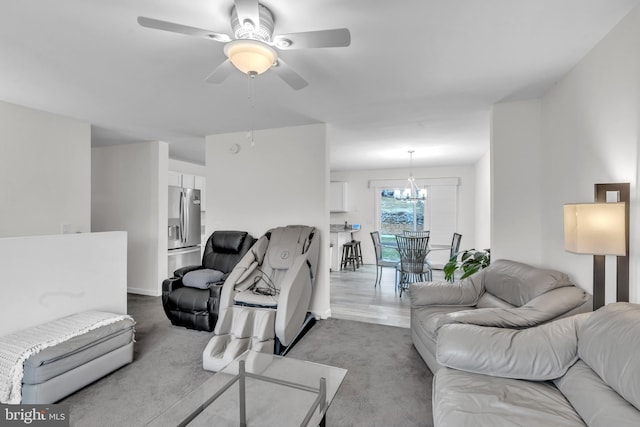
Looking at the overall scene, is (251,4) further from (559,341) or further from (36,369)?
(36,369)

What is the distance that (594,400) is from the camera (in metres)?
1.18

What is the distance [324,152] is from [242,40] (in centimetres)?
221

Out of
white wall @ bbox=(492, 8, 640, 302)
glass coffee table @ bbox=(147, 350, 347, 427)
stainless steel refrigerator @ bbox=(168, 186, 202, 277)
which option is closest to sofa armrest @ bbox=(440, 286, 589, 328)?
white wall @ bbox=(492, 8, 640, 302)

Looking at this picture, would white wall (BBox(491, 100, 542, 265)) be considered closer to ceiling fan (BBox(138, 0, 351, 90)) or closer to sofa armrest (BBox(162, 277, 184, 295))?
ceiling fan (BBox(138, 0, 351, 90))

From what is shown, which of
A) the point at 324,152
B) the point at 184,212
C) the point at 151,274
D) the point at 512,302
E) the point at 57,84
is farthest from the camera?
the point at 184,212

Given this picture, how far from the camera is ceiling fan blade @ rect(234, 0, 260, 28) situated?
1.28m

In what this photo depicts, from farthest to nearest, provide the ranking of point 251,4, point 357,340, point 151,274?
point 151,274, point 357,340, point 251,4

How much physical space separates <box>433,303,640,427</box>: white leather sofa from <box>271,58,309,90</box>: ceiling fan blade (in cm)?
176

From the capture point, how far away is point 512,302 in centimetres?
231

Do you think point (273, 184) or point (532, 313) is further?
point (273, 184)

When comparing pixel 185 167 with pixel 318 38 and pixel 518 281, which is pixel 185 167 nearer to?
pixel 318 38

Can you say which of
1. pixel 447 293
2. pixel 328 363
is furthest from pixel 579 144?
pixel 328 363

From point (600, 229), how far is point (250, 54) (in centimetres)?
207

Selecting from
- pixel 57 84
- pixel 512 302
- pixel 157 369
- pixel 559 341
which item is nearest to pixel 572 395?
pixel 559 341
